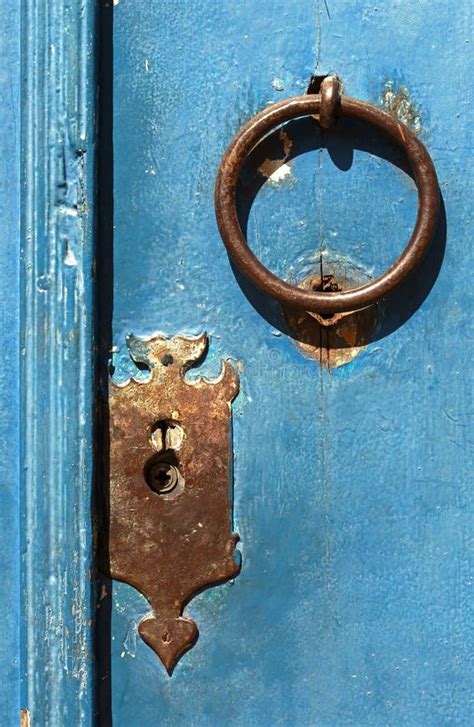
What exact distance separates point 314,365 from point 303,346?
0.02 metres

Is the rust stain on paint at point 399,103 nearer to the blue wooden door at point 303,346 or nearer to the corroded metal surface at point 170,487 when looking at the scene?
the blue wooden door at point 303,346

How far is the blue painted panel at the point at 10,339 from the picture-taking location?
80 cm

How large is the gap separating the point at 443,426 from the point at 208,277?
28cm

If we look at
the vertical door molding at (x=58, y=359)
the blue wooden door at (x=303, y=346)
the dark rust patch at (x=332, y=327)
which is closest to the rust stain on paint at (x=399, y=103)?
the blue wooden door at (x=303, y=346)

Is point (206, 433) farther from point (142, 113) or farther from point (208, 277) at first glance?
point (142, 113)

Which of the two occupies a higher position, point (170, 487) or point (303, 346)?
point (303, 346)

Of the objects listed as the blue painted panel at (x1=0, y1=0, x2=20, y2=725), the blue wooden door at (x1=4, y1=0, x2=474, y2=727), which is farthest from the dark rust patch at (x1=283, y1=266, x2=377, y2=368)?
the blue painted panel at (x1=0, y1=0, x2=20, y2=725)

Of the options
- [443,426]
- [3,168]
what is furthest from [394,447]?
[3,168]

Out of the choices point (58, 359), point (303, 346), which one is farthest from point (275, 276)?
point (58, 359)

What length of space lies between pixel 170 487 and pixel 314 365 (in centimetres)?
19

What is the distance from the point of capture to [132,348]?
2.68 ft

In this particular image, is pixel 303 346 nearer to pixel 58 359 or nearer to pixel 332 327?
pixel 332 327

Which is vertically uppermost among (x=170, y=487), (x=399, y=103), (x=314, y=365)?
(x=399, y=103)

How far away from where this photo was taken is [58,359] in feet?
2.53
